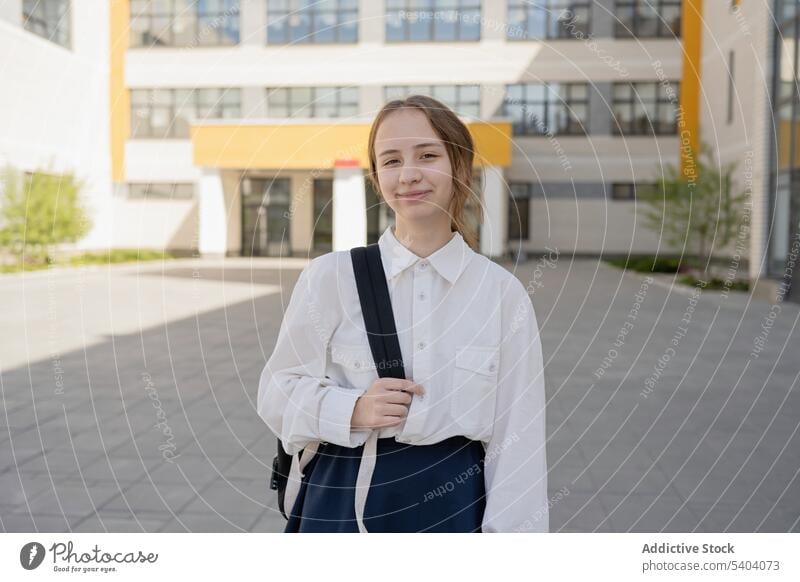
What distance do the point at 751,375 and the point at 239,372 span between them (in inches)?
215

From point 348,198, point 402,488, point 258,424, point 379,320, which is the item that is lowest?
point 258,424

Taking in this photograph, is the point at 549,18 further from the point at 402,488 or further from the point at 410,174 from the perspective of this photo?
the point at 402,488

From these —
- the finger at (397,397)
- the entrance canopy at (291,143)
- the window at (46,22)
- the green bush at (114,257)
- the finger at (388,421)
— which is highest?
the window at (46,22)

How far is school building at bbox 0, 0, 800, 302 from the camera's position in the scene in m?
27.9

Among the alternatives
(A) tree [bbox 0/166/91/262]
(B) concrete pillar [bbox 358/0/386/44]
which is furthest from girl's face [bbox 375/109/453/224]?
(B) concrete pillar [bbox 358/0/386/44]

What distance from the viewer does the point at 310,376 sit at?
2.04 m

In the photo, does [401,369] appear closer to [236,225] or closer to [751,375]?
[751,375]

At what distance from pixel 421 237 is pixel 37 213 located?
78.0ft

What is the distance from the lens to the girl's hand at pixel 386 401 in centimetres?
194

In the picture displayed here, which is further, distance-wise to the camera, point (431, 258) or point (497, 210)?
point (497, 210)

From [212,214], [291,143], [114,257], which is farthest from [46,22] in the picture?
[291,143]

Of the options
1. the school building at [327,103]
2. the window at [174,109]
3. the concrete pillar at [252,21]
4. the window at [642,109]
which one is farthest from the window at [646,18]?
the window at [174,109]

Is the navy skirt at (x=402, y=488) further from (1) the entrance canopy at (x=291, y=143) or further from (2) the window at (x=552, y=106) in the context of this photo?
(2) the window at (x=552, y=106)

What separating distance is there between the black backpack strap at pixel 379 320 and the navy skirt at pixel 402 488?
214mm
